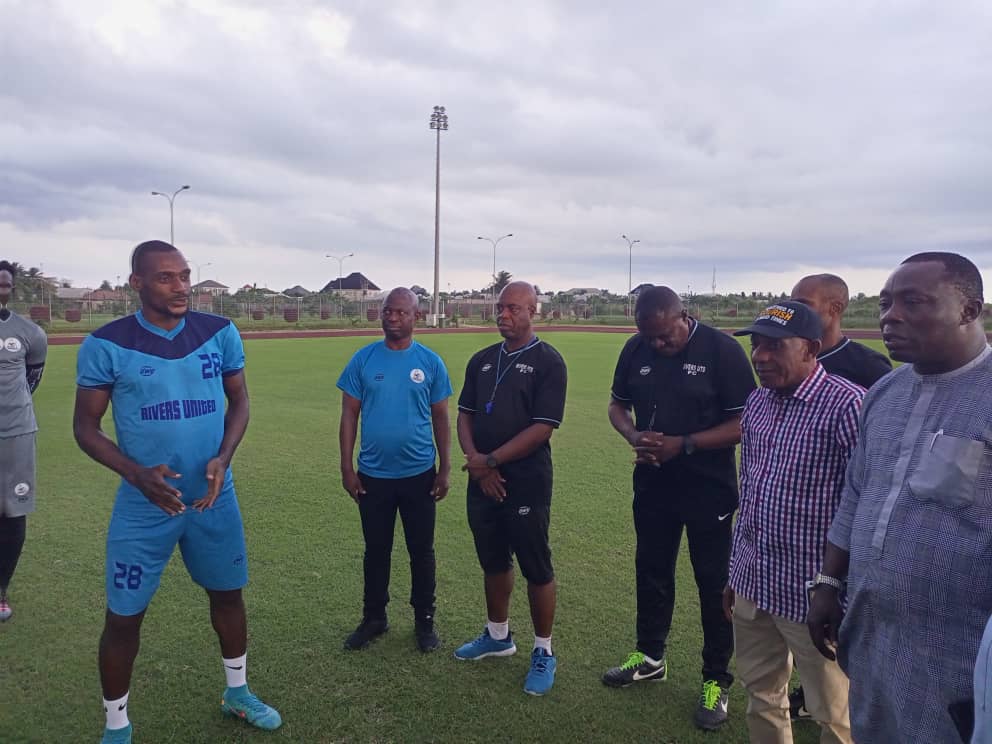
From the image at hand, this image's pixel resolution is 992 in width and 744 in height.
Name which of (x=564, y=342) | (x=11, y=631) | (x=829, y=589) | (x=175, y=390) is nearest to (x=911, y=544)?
(x=829, y=589)

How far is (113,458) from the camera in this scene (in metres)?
3.00

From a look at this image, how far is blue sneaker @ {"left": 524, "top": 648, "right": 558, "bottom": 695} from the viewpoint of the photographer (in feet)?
12.0

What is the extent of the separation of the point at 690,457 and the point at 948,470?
179 cm

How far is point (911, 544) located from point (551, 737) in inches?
79.4

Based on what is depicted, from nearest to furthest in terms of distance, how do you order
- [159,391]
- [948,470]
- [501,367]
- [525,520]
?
[948,470], [159,391], [525,520], [501,367]

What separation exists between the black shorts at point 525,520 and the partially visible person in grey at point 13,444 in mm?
2923

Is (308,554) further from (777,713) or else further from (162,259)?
(777,713)

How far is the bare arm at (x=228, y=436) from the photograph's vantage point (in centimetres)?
315

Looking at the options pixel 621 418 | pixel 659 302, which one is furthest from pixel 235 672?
pixel 659 302

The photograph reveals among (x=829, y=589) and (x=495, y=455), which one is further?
(x=495, y=455)

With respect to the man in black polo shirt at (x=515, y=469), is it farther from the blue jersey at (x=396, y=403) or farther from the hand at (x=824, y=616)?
the hand at (x=824, y=616)

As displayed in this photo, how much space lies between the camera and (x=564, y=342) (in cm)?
3209

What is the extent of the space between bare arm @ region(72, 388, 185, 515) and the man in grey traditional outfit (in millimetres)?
2642

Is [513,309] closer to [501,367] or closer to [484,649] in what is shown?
[501,367]
